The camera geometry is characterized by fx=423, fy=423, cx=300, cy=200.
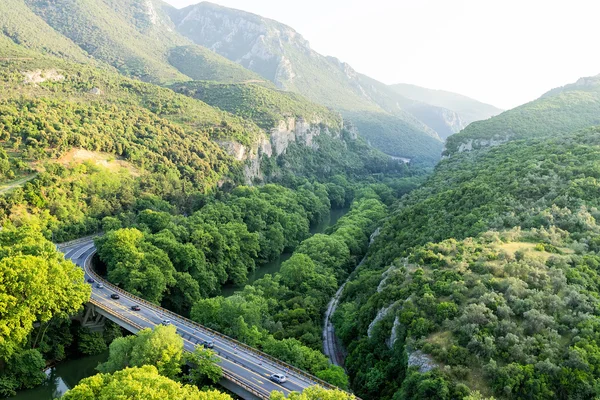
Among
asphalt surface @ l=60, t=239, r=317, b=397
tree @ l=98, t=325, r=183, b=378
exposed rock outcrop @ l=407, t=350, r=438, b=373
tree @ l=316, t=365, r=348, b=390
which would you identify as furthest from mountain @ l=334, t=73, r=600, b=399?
tree @ l=98, t=325, r=183, b=378

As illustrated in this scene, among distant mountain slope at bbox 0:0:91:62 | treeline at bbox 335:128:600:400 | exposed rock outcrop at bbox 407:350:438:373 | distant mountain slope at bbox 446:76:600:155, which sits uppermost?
distant mountain slope at bbox 446:76:600:155

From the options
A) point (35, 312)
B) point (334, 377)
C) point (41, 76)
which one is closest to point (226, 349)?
point (334, 377)

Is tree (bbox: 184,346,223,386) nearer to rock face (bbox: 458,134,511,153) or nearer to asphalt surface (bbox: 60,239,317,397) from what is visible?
asphalt surface (bbox: 60,239,317,397)

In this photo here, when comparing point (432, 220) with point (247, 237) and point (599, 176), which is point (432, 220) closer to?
point (599, 176)

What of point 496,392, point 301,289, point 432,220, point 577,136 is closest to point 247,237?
point 301,289

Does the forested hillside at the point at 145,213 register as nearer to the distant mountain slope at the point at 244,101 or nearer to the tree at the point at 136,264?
the tree at the point at 136,264

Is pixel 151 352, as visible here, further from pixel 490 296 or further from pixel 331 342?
pixel 490 296

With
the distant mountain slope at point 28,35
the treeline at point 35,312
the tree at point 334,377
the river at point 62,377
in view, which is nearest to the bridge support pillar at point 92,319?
the treeline at point 35,312
